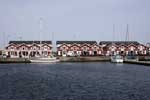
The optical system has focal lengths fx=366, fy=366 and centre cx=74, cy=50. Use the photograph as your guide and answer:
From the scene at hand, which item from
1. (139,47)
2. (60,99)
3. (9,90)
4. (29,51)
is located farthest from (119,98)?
(139,47)

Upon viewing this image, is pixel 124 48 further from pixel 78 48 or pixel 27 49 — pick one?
pixel 27 49

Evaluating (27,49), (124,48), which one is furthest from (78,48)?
(27,49)

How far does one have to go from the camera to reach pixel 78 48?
140750mm

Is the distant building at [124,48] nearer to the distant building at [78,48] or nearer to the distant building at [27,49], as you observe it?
the distant building at [78,48]

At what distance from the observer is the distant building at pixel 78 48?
140 meters

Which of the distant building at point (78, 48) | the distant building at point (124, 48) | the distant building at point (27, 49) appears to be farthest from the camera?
the distant building at point (124, 48)

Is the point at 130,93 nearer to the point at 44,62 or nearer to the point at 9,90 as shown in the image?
the point at 9,90

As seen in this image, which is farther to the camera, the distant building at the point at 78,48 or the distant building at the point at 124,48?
the distant building at the point at 124,48

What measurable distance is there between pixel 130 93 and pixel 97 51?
108459mm

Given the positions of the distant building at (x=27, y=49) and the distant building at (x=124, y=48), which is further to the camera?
the distant building at (x=124, y=48)

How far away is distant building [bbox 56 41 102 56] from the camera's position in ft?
461

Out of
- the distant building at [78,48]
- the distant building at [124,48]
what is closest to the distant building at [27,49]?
the distant building at [78,48]

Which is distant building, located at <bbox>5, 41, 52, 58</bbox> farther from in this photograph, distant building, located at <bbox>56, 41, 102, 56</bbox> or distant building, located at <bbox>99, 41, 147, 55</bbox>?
distant building, located at <bbox>99, 41, 147, 55</bbox>

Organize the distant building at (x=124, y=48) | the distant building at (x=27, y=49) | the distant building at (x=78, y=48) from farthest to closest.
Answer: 1. the distant building at (x=124, y=48)
2. the distant building at (x=78, y=48)
3. the distant building at (x=27, y=49)
